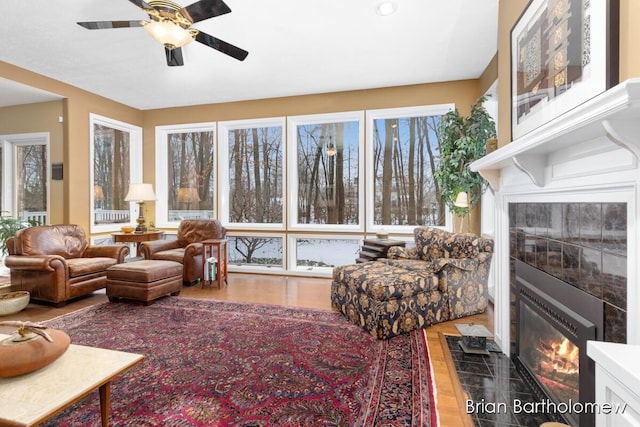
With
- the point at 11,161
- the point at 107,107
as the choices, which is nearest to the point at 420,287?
the point at 107,107

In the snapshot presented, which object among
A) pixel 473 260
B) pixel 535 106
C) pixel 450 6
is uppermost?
pixel 450 6

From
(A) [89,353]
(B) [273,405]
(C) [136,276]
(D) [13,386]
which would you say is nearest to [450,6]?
(B) [273,405]

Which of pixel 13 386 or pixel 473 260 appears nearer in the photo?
pixel 13 386

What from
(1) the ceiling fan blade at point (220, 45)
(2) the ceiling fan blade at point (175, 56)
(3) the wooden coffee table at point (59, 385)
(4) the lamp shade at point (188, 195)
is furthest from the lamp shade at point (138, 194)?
(3) the wooden coffee table at point (59, 385)

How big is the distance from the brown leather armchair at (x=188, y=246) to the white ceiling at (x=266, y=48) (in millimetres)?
2144

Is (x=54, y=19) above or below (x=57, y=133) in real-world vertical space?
above

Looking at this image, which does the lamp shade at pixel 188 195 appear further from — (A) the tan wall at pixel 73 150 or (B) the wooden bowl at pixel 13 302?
(B) the wooden bowl at pixel 13 302

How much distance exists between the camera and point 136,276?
3.44 m

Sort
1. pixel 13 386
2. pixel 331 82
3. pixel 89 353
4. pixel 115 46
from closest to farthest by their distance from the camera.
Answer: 1. pixel 13 386
2. pixel 89 353
3. pixel 115 46
4. pixel 331 82

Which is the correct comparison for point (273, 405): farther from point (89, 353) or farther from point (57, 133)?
point (57, 133)

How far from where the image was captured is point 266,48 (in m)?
3.44

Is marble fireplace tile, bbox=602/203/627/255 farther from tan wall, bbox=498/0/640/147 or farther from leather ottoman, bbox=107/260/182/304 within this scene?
leather ottoman, bbox=107/260/182/304

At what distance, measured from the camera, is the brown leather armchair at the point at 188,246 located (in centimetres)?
436

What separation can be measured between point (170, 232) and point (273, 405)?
15.5 ft
